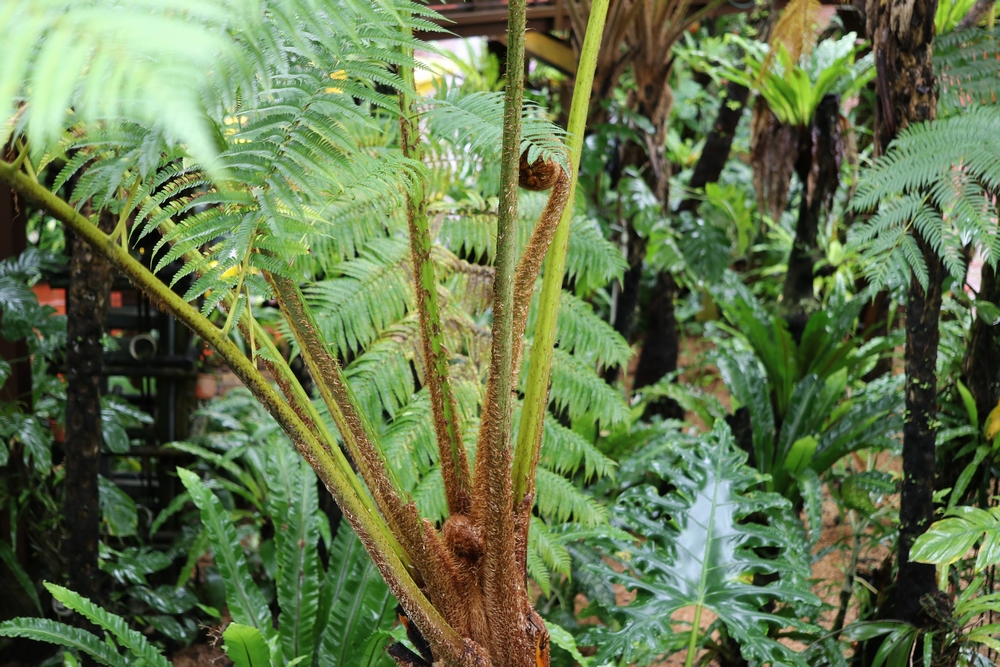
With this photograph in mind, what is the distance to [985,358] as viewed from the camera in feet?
5.93

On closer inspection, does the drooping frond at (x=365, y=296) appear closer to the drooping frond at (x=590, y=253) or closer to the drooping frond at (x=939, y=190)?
the drooping frond at (x=590, y=253)

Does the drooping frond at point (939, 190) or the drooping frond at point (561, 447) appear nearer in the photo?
the drooping frond at point (939, 190)

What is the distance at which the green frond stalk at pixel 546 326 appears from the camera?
960 millimetres

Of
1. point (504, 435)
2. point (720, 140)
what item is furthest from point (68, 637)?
point (720, 140)

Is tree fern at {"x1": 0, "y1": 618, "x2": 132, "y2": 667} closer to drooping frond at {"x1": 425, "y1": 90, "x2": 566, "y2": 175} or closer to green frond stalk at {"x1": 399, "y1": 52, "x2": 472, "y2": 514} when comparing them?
green frond stalk at {"x1": 399, "y1": 52, "x2": 472, "y2": 514}

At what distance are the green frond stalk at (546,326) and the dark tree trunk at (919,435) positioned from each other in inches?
29.9

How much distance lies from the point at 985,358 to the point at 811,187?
4.08 ft

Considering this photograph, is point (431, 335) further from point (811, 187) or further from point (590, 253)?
point (811, 187)

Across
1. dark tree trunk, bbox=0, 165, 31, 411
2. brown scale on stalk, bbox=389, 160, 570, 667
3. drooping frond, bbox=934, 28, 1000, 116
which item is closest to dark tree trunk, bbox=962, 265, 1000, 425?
drooping frond, bbox=934, 28, 1000, 116

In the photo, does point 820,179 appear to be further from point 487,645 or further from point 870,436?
point 487,645

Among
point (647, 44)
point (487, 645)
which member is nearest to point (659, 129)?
point (647, 44)

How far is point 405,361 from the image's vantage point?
1501 millimetres

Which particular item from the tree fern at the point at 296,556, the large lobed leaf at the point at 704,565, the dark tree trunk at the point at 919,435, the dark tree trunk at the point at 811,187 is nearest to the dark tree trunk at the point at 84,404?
the tree fern at the point at 296,556

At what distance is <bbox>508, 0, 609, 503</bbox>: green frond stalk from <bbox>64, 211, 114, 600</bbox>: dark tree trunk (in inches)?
37.5
